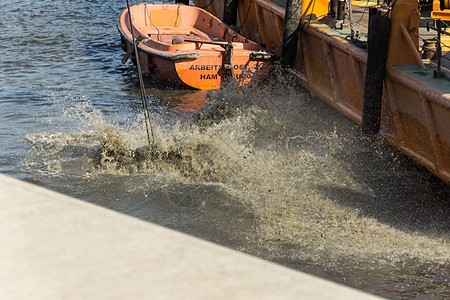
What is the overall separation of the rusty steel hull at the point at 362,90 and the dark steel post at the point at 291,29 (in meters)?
0.12

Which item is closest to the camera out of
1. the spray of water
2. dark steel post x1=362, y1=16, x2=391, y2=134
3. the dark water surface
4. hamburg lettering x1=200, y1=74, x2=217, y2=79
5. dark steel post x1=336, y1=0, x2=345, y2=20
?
the dark water surface

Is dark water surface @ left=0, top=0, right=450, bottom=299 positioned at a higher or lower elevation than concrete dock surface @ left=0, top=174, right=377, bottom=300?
lower

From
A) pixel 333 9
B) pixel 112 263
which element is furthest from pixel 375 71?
pixel 112 263

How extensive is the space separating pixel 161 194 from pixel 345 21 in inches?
192

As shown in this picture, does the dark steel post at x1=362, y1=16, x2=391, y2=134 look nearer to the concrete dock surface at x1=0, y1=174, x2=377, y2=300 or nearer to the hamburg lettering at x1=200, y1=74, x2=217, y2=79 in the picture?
the hamburg lettering at x1=200, y1=74, x2=217, y2=79

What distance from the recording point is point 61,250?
66cm

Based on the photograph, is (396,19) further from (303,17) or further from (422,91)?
(303,17)

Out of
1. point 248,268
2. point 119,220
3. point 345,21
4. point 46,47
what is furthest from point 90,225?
point 46,47

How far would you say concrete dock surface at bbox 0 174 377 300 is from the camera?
0.60 meters

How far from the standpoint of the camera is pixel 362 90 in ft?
24.7

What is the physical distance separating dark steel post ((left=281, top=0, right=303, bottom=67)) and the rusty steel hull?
0.12 m

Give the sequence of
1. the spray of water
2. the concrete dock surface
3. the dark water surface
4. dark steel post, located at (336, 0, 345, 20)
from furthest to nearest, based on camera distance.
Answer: dark steel post, located at (336, 0, 345, 20) → the spray of water → the dark water surface → the concrete dock surface

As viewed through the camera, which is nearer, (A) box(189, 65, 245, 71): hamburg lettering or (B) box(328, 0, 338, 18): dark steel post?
(B) box(328, 0, 338, 18): dark steel post

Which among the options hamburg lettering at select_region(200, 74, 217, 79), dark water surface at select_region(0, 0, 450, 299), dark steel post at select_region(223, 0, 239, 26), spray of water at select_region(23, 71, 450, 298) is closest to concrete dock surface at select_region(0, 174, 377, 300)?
dark water surface at select_region(0, 0, 450, 299)
